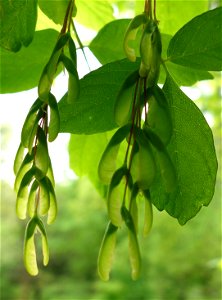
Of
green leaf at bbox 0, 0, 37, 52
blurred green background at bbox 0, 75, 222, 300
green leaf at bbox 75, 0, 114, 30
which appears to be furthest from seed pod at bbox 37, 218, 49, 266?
blurred green background at bbox 0, 75, 222, 300

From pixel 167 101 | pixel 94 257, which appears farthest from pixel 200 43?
pixel 94 257

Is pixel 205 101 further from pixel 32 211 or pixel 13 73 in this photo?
pixel 32 211

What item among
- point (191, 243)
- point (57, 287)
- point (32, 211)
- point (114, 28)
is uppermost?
point (114, 28)

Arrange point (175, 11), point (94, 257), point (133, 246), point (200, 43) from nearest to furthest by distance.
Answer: point (133, 246) < point (200, 43) < point (175, 11) < point (94, 257)

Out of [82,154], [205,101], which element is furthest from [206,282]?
[82,154]

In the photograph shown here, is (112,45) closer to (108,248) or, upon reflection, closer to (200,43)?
(200,43)

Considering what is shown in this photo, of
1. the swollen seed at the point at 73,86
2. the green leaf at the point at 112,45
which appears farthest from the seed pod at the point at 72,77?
the green leaf at the point at 112,45
